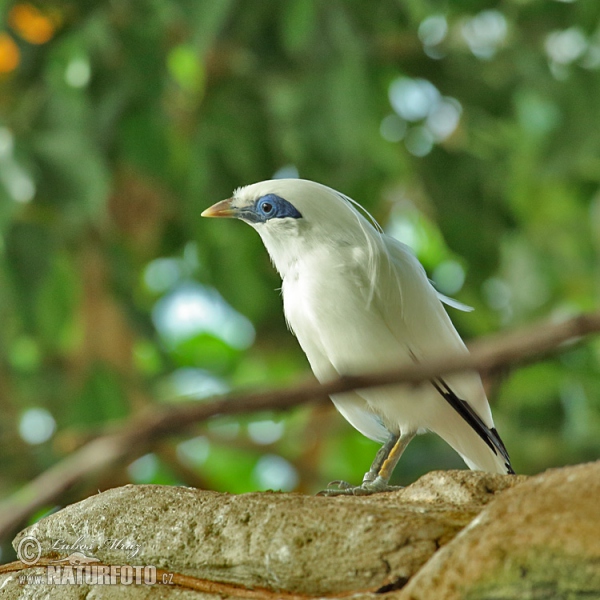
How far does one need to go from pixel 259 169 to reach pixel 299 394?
508 centimetres

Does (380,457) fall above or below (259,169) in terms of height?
below

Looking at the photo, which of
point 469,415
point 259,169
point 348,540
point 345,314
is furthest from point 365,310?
point 259,169

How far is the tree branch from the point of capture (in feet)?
3.25

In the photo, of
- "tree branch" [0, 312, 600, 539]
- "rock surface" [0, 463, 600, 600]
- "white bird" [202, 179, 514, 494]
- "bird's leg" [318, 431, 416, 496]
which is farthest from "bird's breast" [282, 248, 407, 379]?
"tree branch" [0, 312, 600, 539]

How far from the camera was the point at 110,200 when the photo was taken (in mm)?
6953

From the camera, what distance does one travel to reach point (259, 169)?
604cm

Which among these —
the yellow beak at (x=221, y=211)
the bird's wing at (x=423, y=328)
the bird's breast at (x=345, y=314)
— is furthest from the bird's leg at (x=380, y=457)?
the yellow beak at (x=221, y=211)

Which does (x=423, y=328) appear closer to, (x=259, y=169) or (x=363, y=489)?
(x=363, y=489)

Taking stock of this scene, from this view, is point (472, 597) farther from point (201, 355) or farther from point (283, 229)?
point (201, 355)

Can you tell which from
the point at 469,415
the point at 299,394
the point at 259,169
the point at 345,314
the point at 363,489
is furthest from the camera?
the point at 259,169

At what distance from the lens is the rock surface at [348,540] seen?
6.73 ft

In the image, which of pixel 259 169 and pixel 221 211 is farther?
pixel 259 169

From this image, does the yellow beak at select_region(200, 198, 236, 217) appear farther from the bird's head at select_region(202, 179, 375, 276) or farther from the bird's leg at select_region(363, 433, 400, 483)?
the bird's leg at select_region(363, 433, 400, 483)

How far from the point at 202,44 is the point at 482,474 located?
2440 mm
